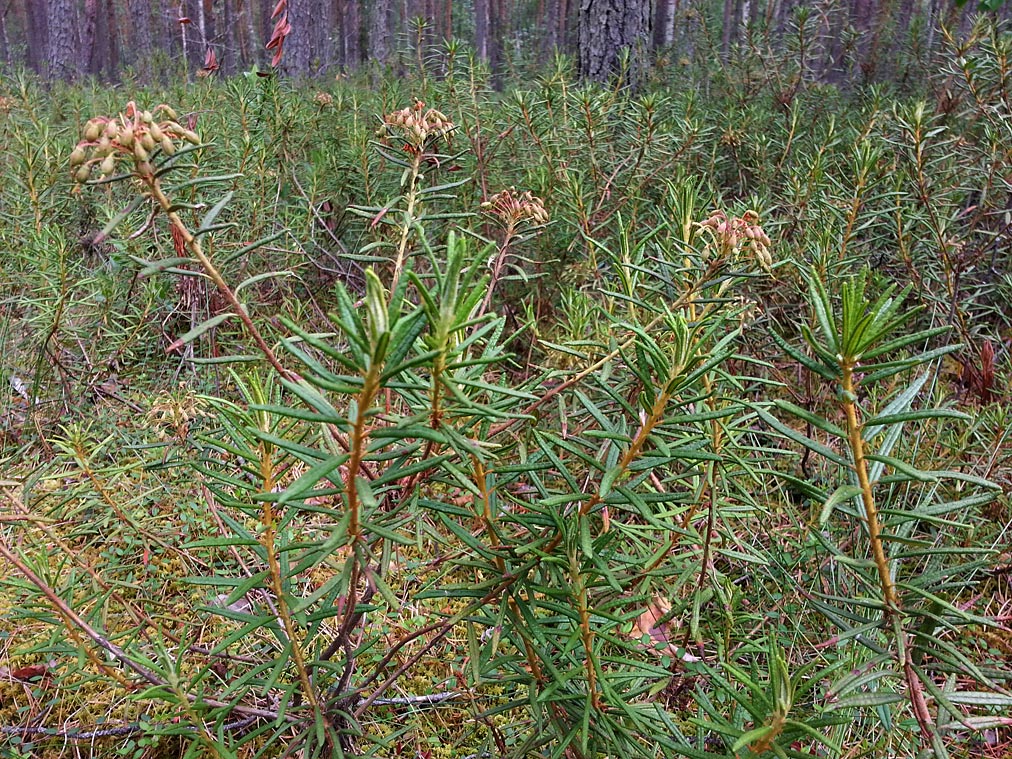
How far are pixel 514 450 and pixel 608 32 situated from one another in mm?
4464

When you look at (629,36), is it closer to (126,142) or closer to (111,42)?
(126,142)

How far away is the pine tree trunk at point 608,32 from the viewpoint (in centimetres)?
511

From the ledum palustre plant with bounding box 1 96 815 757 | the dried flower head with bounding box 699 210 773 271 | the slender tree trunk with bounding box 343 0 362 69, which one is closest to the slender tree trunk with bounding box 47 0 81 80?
the slender tree trunk with bounding box 343 0 362 69

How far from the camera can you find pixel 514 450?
1.62m

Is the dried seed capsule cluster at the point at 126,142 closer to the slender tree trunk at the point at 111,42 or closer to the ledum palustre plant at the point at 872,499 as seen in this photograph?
the ledum palustre plant at the point at 872,499

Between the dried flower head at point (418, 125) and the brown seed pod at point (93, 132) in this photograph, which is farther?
the dried flower head at point (418, 125)

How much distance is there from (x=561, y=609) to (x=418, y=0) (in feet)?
103

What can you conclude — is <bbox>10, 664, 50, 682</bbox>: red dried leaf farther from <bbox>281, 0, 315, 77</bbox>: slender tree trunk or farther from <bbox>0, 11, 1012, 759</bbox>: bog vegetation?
<bbox>281, 0, 315, 77</bbox>: slender tree trunk

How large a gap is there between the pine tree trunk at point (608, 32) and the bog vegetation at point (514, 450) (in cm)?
87

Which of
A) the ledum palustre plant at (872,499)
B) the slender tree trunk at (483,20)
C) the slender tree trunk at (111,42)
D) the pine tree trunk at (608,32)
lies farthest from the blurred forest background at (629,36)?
the ledum palustre plant at (872,499)

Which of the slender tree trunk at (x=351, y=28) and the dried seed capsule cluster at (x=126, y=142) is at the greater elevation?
the slender tree trunk at (x=351, y=28)

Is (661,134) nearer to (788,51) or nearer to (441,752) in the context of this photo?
(788,51)

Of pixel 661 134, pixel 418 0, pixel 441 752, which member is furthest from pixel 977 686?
pixel 418 0

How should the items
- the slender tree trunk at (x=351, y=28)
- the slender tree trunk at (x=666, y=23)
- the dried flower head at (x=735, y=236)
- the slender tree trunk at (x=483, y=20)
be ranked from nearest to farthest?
1. the dried flower head at (x=735, y=236)
2. the slender tree trunk at (x=666, y=23)
3. the slender tree trunk at (x=483, y=20)
4. the slender tree trunk at (x=351, y=28)
